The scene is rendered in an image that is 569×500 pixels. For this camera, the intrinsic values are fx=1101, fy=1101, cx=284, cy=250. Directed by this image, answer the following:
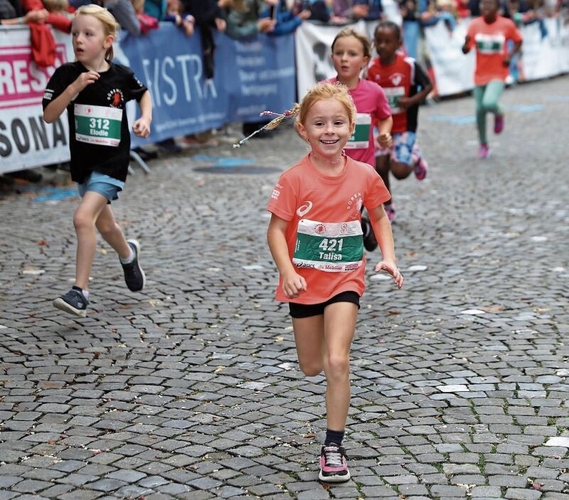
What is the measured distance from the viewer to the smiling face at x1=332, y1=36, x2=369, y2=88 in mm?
7195

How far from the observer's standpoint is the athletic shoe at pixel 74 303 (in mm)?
6297

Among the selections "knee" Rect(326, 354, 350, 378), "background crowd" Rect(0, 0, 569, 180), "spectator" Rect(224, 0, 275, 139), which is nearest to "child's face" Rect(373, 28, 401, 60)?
"background crowd" Rect(0, 0, 569, 180)

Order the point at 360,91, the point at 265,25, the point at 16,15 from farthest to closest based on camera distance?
the point at 265,25 < the point at 16,15 < the point at 360,91

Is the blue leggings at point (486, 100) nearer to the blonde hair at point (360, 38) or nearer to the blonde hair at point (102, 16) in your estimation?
the blonde hair at point (360, 38)

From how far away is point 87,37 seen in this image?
652cm

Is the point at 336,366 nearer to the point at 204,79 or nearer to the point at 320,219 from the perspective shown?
the point at 320,219

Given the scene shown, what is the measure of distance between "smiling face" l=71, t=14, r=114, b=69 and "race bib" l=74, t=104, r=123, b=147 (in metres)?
0.30

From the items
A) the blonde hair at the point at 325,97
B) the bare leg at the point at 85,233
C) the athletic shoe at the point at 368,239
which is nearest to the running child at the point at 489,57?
the athletic shoe at the point at 368,239

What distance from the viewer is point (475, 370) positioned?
5.51 metres

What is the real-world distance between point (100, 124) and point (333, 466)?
328 cm

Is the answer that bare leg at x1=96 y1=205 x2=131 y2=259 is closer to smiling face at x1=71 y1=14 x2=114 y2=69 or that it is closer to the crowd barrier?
smiling face at x1=71 y1=14 x2=114 y2=69

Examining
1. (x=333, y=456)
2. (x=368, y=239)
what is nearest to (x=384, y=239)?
(x=333, y=456)

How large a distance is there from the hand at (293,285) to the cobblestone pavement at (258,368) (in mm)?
681

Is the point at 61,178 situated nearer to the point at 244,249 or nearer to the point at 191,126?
the point at 191,126
